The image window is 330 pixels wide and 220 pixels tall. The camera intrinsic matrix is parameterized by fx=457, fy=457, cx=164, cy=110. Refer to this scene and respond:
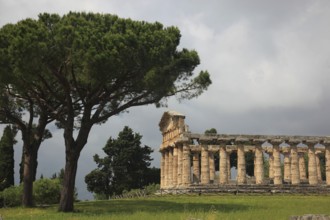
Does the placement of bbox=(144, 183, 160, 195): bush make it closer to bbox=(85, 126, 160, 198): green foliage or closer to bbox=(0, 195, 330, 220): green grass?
bbox=(85, 126, 160, 198): green foliage

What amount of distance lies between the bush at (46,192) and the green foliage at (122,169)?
2265 centimetres

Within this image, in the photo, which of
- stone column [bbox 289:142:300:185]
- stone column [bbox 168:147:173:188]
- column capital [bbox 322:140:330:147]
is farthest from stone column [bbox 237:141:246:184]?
column capital [bbox 322:140:330:147]

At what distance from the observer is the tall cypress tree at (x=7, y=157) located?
1565 inches

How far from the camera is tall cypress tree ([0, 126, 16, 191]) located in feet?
130

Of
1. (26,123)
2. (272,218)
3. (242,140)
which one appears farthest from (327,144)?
(272,218)

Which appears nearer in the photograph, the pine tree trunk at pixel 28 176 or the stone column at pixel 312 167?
the pine tree trunk at pixel 28 176

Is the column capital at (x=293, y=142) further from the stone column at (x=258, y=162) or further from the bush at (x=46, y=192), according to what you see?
the bush at (x=46, y=192)

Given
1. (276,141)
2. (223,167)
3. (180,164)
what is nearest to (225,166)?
(223,167)

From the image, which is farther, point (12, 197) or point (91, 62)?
point (12, 197)

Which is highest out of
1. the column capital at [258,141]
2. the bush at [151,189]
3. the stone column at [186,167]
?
the column capital at [258,141]

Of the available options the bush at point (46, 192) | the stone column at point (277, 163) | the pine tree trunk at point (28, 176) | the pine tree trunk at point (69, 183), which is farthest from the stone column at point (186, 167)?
the pine tree trunk at point (69, 183)

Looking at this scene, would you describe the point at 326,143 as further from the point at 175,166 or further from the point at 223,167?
the point at 175,166

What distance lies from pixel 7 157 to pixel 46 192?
4.86 metres

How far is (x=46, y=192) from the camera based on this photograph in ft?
127
